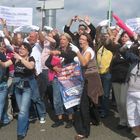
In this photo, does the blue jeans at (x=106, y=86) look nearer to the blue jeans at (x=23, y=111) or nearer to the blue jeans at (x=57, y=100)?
the blue jeans at (x=57, y=100)

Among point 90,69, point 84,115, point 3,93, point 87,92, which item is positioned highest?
point 90,69

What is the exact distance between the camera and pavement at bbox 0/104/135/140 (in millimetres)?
8062

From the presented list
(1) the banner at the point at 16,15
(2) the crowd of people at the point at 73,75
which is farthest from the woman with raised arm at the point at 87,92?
(1) the banner at the point at 16,15

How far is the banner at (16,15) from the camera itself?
10.9 meters

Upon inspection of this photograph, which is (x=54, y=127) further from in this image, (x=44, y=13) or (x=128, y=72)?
(x=44, y=13)

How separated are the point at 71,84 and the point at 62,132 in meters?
0.94

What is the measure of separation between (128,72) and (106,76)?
128 centimetres

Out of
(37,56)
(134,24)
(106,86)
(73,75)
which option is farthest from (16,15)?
(134,24)

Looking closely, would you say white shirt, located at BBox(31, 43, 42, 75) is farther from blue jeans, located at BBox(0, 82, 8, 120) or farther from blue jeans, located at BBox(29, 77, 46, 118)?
blue jeans, located at BBox(0, 82, 8, 120)

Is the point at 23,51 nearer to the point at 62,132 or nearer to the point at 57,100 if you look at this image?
the point at 57,100

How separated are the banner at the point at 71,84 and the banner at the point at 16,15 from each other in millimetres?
2813

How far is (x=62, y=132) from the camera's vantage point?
8.43 metres

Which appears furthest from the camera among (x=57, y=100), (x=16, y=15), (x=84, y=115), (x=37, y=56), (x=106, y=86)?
(x=16, y=15)

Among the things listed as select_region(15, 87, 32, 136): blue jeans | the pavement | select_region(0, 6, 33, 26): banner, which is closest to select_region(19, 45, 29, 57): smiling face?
select_region(15, 87, 32, 136): blue jeans
